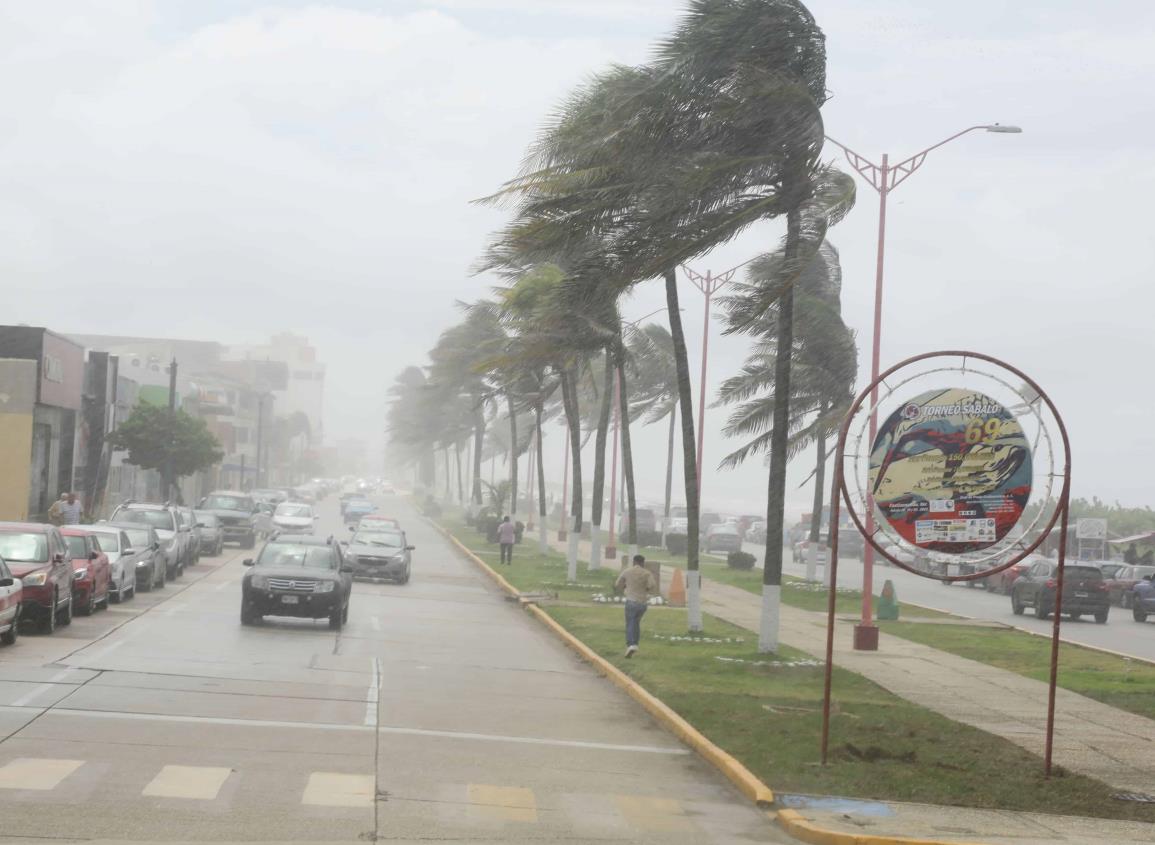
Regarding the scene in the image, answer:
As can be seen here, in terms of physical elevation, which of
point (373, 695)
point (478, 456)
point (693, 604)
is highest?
point (478, 456)

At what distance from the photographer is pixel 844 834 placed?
1096cm

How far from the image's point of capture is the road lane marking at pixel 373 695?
15.6 meters

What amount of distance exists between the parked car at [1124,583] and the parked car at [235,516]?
2869 centimetres

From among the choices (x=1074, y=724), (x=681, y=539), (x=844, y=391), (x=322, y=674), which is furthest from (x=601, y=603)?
(x=681, y=539)

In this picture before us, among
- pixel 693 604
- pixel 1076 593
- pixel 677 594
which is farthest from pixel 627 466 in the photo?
pixel 693 604

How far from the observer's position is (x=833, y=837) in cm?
1096

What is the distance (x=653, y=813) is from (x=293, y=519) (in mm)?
48613

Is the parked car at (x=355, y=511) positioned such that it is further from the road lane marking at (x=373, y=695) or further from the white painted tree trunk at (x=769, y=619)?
the road lane marking at (x=373, y=695)

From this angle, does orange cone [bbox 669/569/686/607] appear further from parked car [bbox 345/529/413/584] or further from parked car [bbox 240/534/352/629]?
parked car [bbox 240/534/352/629]

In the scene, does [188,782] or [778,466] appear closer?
[188,782]

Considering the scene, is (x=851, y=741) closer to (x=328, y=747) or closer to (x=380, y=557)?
(x=328, y=747)

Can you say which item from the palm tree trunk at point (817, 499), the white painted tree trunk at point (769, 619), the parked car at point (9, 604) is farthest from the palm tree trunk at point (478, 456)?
the parked car at point (9, 604)

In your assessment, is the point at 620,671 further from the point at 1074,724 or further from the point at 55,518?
the point at 55,518

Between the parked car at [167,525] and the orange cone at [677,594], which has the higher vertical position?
the parked car at [167,525]
